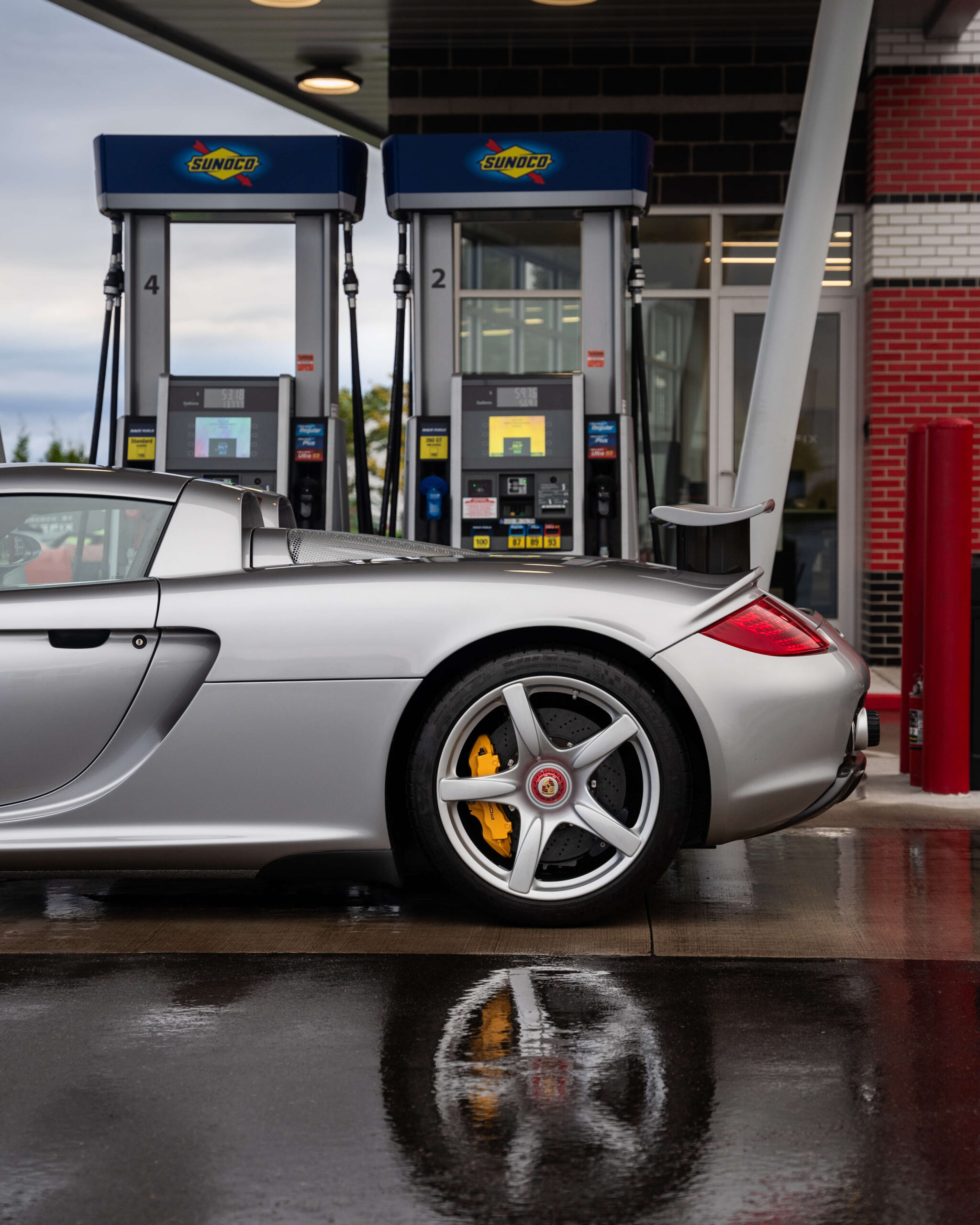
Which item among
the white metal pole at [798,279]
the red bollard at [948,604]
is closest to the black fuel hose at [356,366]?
the white metal pole at [798,279]

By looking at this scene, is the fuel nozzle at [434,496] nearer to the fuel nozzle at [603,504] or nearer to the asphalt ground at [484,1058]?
the fuel nozzle at [603,504]

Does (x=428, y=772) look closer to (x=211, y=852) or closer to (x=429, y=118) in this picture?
(x=211, y=852)

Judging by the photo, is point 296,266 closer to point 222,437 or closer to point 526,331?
point 222,437

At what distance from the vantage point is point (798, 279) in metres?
7.41

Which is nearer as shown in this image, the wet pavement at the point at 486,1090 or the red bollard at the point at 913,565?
the wet pavement at the point at 486,1090

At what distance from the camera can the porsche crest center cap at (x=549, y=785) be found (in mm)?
3697

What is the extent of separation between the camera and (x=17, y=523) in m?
3.97

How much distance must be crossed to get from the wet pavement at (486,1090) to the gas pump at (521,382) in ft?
15.2

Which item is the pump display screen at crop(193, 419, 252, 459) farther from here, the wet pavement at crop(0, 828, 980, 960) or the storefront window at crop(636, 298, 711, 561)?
the storefront window at crop(636, 298, 711, 561)

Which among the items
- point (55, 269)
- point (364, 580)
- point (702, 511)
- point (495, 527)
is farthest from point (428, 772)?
point (55, 269)

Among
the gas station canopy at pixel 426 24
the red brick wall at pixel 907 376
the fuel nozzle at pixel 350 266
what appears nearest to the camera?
the fuel nozzle at pixel 350 266

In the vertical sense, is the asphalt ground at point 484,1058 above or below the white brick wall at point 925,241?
below

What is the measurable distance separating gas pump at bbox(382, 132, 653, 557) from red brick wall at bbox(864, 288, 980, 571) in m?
3.55

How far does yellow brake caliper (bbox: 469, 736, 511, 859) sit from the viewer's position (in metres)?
3.76
